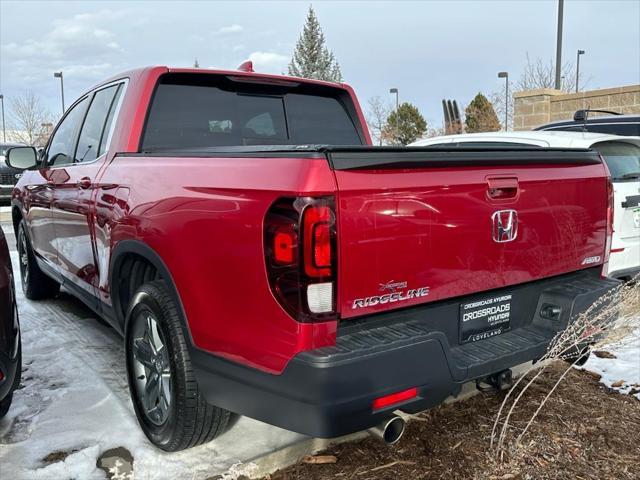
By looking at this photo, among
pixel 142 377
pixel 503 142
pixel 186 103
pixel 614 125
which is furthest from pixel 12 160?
pixel 614 125

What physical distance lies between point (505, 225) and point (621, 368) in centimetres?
224

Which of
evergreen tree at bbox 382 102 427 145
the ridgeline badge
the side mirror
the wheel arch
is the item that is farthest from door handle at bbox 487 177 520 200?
evergreen tree at bbox 382 102 427 145

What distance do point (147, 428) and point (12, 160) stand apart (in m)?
3.13

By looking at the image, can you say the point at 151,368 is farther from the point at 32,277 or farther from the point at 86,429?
the point at 32,277

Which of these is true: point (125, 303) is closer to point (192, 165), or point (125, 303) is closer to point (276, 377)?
point (192, 165)

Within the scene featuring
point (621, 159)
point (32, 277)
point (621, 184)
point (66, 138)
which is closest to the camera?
point (66, 138)

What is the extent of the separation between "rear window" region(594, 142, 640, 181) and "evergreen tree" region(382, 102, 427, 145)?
35670mm

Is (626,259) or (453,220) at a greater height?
(453,220)

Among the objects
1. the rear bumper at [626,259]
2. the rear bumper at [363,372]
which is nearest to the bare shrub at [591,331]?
the rear bumper at [363,372]

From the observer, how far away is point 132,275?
3.16 meters

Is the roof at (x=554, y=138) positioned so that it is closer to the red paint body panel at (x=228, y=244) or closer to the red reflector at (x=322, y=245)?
the red paint body panel at (x=228, y=244)

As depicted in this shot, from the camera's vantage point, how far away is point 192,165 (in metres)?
2.53

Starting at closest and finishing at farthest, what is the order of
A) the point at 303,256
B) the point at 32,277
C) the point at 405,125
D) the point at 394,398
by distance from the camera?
the point at 303,256 → the point at 394,398 → the point at 32,277 → the point at 405,125

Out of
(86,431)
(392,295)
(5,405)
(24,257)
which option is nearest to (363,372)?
(392,295)
